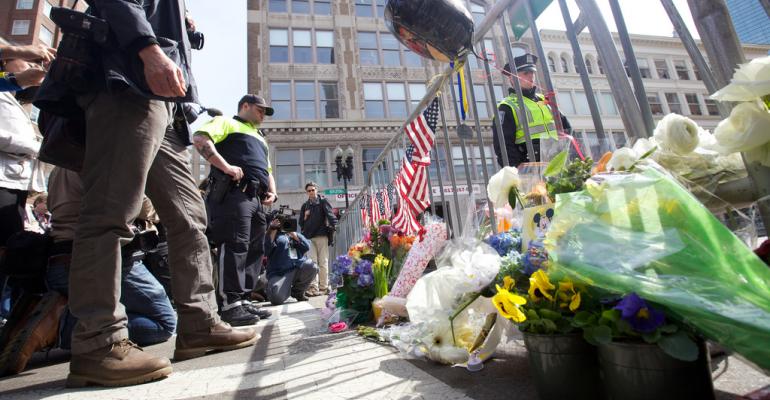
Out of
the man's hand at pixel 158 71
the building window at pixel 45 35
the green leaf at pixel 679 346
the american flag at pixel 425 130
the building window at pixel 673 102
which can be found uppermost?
the building window at pixel 45 35

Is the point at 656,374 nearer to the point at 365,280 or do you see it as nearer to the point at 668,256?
the point at 668,256

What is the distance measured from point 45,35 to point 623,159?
3604 cm

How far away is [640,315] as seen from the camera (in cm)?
75

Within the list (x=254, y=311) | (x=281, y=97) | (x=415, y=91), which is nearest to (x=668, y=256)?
(x=254, y=311)

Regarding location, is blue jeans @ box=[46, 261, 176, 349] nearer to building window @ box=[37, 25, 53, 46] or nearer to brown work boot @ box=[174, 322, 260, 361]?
brown work boot @ box=[174, 322, 260, 361]

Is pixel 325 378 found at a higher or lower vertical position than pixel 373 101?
lower

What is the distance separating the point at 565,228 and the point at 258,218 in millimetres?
2814

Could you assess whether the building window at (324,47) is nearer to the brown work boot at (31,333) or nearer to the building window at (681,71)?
the brown work boot at (31,333)

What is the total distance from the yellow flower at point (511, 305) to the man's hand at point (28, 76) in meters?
2.78

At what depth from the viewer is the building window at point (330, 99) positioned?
18891mm

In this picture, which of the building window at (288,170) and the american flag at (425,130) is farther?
the building window at (288,170)

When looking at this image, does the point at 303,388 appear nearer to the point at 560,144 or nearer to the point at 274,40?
the point at 560,144

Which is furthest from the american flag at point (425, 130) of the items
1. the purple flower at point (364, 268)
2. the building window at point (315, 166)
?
the building window at point (315, 166)

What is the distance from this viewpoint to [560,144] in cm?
133
